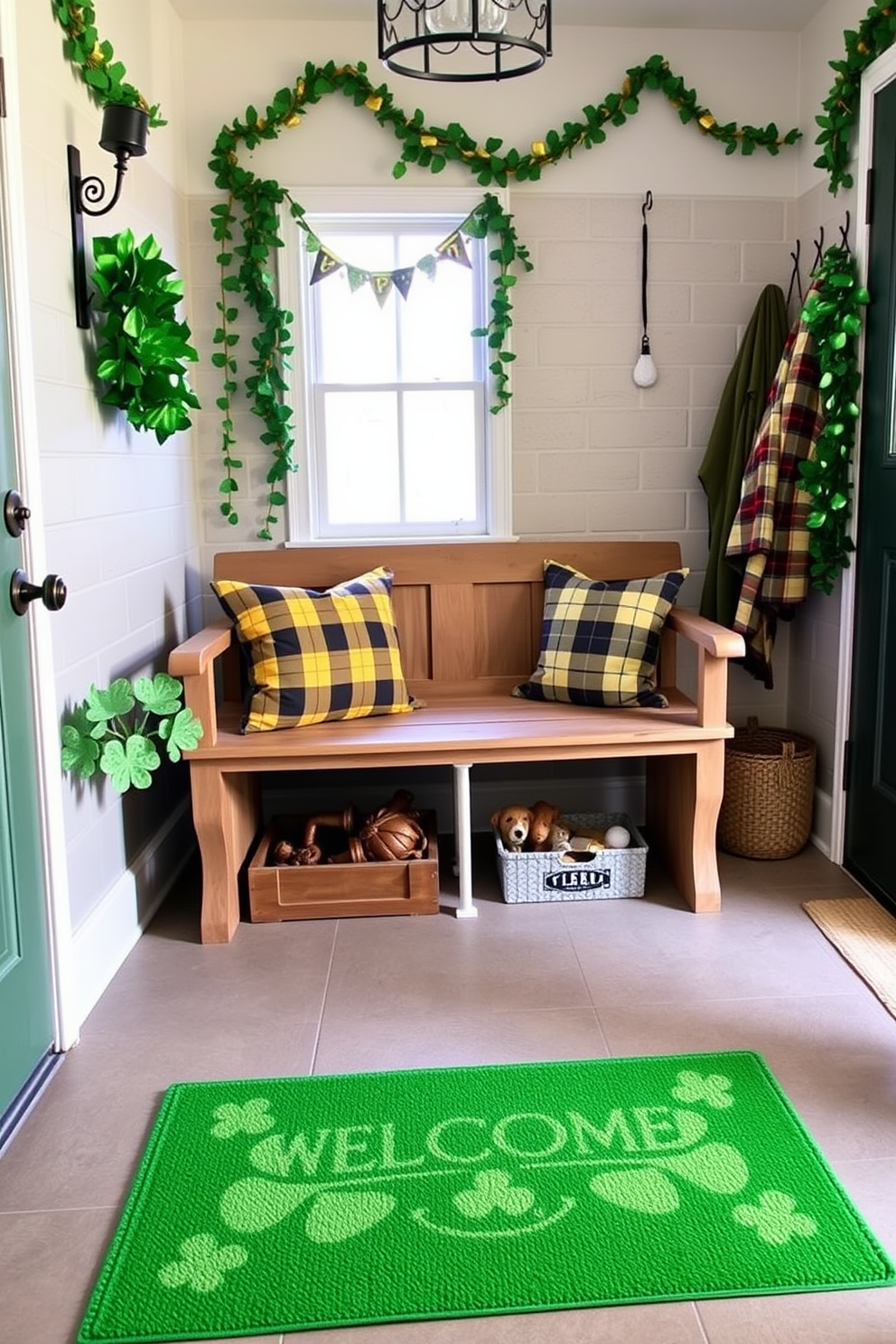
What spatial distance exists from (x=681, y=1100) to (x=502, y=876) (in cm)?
114

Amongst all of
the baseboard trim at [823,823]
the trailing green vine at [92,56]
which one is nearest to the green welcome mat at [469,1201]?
the baseboard trim at [823,823]

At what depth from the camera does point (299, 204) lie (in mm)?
3629

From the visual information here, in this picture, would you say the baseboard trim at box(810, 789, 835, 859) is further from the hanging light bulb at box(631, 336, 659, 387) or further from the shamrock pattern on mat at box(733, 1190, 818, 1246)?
the shamrock pattern on mat at box(733, 1190, 818, 1246)

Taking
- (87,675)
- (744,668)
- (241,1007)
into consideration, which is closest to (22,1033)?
(241,1007)

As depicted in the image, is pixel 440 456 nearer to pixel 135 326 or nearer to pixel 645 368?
pixel 645 368

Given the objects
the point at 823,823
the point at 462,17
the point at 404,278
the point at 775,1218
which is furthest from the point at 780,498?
the point at 775,1218

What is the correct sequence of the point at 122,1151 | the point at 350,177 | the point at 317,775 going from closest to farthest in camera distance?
the point at 122,1151, the point at 350,177, the point at 317,775

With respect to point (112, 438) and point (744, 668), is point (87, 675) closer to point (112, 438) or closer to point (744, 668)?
point (112, 438)

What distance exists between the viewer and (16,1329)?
1718 mm

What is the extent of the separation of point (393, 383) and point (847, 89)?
154 centimetres

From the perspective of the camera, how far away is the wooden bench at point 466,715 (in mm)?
3053

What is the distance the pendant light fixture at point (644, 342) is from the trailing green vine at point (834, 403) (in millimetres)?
580

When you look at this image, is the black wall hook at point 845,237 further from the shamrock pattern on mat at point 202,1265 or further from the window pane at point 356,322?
the shamrock pattern on mat at point 202,1265

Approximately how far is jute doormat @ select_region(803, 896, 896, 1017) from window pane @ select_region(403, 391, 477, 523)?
165cm
